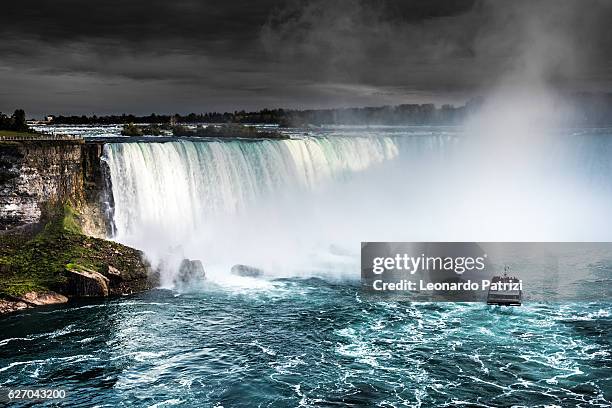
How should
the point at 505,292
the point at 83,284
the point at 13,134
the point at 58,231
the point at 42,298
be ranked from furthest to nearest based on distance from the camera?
the point at 13,134, the point at 58,231, the point at 505,292, the point at 83,284, the point at 42,298

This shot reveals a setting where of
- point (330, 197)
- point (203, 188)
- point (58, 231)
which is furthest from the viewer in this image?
point (330, 197)

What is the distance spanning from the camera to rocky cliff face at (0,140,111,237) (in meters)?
35.3

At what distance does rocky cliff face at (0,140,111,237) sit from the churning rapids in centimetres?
125

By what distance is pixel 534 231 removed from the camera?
175 ft

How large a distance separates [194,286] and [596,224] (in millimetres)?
37882

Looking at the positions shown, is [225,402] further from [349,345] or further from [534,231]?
[534,231]

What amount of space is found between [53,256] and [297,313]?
13.5 meters

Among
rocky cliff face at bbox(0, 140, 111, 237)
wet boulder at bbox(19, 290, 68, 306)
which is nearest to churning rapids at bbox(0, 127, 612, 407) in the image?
wet boulder at bbox(19, 290, 68, 306)

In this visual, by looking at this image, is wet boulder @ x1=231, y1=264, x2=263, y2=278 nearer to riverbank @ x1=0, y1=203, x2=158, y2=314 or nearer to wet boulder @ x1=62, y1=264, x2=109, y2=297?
riverbank @ x1=0, y1=203, x2=158, y2=314

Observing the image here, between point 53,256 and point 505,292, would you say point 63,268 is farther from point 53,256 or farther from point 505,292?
point 505,292

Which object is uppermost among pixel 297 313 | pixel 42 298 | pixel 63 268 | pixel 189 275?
pixel 63 268

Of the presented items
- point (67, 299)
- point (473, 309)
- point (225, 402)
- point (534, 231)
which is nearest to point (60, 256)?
point (67, 299)

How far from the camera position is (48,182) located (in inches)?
1458

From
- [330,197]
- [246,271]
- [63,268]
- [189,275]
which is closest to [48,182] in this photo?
[63,268]
